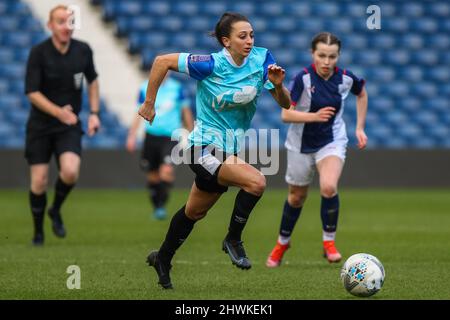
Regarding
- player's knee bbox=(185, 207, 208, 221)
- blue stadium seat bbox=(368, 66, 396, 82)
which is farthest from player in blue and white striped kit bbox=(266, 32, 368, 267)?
blue stadium seat bbox=(368, 66, 396, 82)

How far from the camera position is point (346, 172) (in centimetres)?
1927

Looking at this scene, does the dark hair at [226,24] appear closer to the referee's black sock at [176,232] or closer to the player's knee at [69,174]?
the referee's black sock at [176,232]

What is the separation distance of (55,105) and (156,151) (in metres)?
4.31

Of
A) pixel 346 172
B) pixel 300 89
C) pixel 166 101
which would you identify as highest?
pixel 300 89

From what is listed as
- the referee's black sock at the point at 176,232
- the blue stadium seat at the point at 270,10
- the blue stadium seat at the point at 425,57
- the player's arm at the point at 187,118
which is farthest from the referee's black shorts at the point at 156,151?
the blue stadium seat at the point at 425,57

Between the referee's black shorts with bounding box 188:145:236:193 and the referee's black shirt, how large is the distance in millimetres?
3711

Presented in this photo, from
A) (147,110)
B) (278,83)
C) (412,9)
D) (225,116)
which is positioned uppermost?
(278,83)

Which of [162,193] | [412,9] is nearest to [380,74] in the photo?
[412,9]

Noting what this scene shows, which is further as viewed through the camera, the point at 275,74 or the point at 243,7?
the point at 243,7

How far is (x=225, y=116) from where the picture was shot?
23.7 ft

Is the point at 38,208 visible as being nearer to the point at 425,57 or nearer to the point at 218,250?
the point at 218,250
